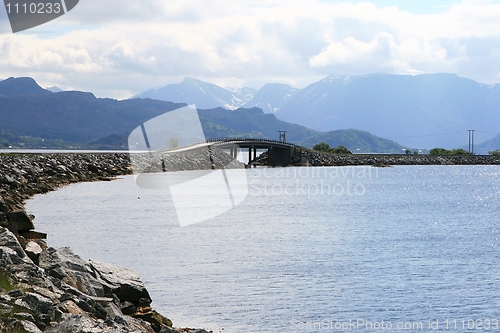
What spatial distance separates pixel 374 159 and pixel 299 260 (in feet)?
457

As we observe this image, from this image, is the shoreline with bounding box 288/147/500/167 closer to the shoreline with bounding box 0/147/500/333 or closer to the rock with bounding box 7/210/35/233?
the rock with bounding box 7/210/35/233

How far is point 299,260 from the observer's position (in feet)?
89.6

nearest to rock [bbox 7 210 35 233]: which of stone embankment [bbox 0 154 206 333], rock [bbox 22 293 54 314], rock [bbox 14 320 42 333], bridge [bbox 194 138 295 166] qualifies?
stone embankment [bbox 0 154 206 333]

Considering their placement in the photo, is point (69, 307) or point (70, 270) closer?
point (69, 307)

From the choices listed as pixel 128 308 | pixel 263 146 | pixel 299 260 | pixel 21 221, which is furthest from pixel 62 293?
pixel 263 146

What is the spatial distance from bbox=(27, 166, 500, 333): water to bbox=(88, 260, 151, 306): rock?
1.64 m

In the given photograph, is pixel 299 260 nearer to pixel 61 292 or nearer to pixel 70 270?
pixel 70 270

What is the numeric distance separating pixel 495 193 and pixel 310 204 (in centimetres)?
3544

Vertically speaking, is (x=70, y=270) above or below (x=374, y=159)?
below

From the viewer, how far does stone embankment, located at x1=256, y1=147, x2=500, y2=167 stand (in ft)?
481

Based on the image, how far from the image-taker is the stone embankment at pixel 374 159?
146750 mm

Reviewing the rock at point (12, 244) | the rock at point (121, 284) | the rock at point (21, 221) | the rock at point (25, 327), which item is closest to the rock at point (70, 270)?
the rock at point (121, 284)

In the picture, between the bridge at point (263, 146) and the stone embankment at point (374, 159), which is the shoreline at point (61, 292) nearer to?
the bridge at point (263, 146)

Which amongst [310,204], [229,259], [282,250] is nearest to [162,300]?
[229,259]
